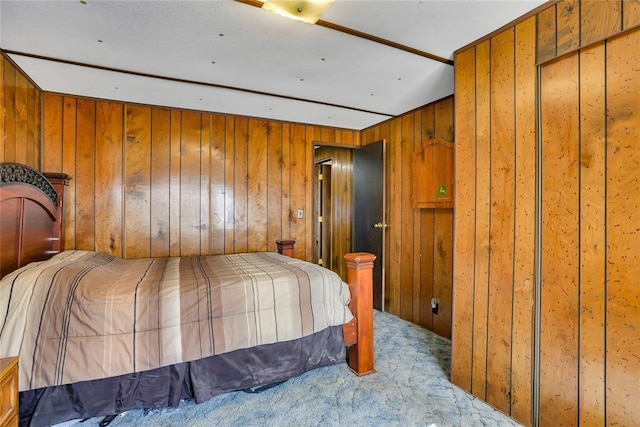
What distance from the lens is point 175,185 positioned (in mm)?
3348

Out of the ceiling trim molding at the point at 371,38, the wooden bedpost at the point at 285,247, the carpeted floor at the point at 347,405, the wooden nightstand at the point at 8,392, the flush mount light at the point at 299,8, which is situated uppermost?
the ceiling trim molding at the point at 371,38

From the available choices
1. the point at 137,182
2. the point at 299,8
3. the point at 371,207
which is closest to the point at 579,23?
the point at 299,8

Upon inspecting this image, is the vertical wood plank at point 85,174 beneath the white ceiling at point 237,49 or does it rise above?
beneath

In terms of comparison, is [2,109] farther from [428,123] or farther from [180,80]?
[428,123]

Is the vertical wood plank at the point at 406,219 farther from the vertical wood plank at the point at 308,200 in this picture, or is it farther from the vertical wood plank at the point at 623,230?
the vertical wood plank at the point at 623,230

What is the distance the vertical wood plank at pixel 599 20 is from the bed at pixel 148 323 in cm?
171

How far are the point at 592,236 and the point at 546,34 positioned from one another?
1097mm

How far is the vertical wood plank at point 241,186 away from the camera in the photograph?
3619 millimetres

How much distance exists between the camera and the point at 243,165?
3658mm

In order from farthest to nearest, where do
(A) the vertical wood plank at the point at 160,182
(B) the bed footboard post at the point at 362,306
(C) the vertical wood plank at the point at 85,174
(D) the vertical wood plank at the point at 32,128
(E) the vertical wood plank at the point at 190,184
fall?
1. (E) the vertical wood plank at the point at 190,184
2. (A) the vertical wood plank at the point at 160,182
3. (C) the vertical wood plank at the point at 85,174
4. (D) the vertical wood plank at the point at 32,128
5. (B) the bed footboard post at the point at 362,306

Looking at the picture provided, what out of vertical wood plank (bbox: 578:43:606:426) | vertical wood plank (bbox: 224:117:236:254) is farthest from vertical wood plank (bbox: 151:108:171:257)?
vertical wood plank (bbox: 578:43:606:426)

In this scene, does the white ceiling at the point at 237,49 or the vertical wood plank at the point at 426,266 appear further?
the vertical wood plank at the point at 426,266

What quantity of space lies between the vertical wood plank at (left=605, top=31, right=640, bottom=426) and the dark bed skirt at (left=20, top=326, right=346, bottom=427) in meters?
1.44

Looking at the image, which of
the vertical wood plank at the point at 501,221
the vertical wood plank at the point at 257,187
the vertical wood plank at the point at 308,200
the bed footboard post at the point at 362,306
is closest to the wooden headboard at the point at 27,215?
the vertical wood plank at the point at 257,187
